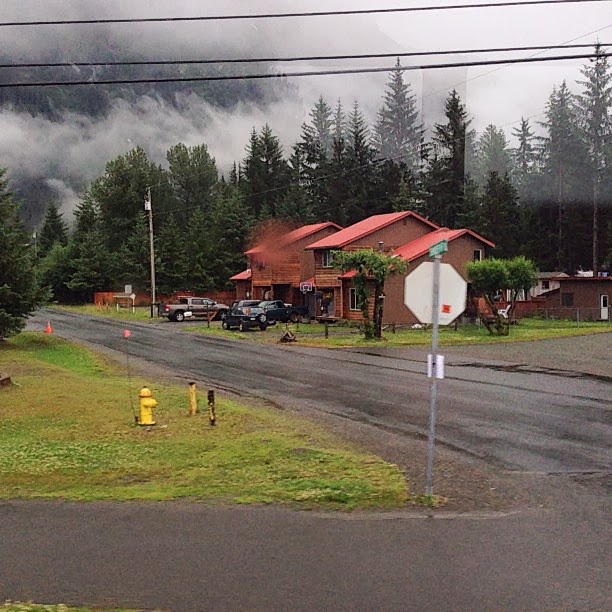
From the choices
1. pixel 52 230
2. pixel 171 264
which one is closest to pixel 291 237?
pixel 171 264

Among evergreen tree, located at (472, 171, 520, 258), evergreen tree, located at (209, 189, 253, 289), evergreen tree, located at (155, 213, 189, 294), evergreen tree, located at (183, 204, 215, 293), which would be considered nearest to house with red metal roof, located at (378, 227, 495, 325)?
evergreen tree, located at (472, 171, 520, 258)

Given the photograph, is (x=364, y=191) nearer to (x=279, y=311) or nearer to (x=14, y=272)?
(x=279, y=311)

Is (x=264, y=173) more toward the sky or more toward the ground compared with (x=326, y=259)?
more toward the sky

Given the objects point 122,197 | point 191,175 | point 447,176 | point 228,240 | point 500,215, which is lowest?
point 228,240

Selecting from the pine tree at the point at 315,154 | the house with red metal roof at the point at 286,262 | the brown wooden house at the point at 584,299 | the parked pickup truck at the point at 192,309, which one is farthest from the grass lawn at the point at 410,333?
the pine tree at the point at 315,154

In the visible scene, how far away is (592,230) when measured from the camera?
68.0 m

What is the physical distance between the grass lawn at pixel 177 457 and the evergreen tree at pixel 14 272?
1433 cm

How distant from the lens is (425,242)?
49.1 meters

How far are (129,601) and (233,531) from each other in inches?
68.2

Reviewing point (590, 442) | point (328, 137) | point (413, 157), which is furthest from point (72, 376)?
point (328, 137)

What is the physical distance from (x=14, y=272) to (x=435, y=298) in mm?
25153

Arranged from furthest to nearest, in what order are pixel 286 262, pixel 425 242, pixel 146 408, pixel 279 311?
pixel 286 262
pixel 425 242
pixel 279 311
pixel 146 408

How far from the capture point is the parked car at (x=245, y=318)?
43.8 metres

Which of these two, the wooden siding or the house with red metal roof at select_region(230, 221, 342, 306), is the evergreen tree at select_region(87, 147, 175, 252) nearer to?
the house with red metal roof at select_region(230, 221, 342, 306)
